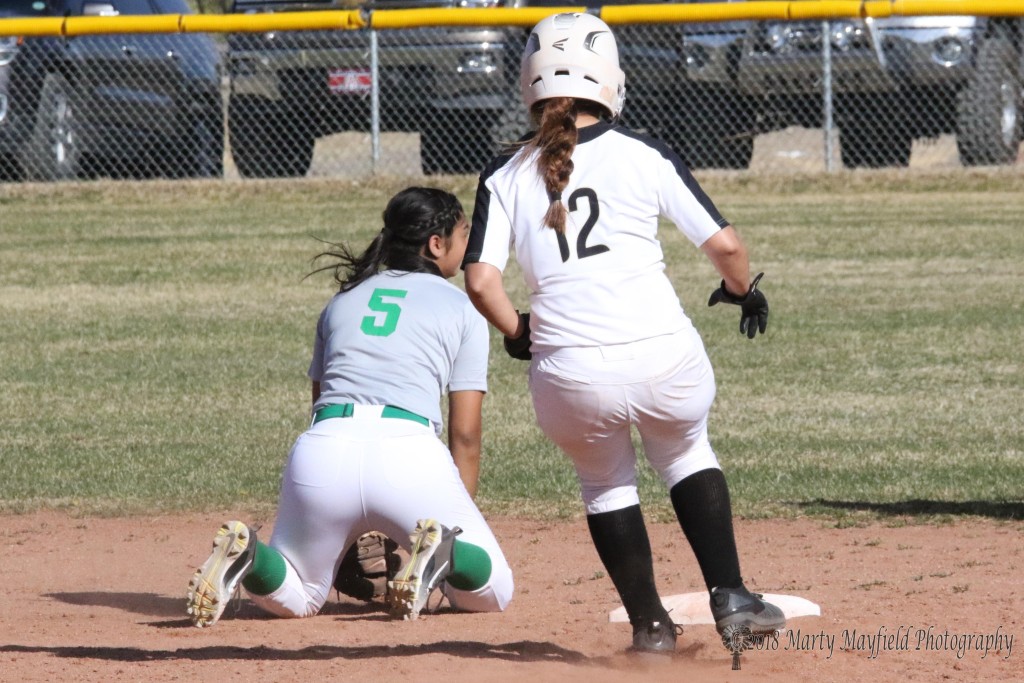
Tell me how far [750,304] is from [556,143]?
671 millimetres

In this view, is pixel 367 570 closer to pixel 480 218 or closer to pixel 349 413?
pixel 349 413

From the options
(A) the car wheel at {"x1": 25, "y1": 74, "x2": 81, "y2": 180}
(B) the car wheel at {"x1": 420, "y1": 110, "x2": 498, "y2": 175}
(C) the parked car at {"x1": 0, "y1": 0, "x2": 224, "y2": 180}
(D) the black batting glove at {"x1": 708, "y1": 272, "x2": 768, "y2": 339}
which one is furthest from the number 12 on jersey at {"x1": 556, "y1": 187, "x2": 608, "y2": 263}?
(A) the car wheel at {"x1": 25, "y1": 74, "x2": 81, "y2": 180}

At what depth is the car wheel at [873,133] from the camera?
14469 millimetres

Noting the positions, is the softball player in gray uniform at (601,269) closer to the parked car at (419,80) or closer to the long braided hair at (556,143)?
the long braided hair at (556,143)

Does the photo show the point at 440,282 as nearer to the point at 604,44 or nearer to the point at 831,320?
the point at 604,44

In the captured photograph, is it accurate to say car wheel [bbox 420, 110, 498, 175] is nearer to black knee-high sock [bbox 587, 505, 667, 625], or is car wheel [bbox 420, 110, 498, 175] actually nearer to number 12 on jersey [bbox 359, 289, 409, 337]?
number 12 on jersey [bbox 359, 289, 409, 337]

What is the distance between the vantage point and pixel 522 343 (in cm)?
423

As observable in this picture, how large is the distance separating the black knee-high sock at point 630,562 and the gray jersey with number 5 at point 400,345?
30.9 inches

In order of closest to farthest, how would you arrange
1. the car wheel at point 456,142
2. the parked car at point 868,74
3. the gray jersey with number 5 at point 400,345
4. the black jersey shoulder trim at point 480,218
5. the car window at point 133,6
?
the black jersey shoulder trim at point 480,218
the gray jersey with number 5 at point 400,345
the parked car at point 868,74
the car wheel at point 456,142
the car window at point 133,6

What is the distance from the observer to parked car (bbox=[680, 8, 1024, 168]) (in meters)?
14.1

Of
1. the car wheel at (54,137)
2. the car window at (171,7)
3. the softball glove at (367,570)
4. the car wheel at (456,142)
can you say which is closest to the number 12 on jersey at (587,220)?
the softball glove at (367,570)

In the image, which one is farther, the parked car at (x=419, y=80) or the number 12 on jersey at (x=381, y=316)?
the parked car at (x=419, y=80)

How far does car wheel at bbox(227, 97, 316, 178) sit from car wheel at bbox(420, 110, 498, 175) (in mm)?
1156

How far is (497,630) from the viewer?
4785mm
